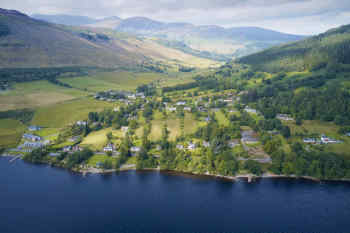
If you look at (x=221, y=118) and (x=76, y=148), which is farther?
(x=221, y=118)

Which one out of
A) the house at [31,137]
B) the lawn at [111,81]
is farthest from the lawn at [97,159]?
the lawn at [111,81]

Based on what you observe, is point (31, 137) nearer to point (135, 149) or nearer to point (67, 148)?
point (67, 148)

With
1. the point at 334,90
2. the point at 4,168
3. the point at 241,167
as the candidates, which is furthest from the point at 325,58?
the point at 4,168

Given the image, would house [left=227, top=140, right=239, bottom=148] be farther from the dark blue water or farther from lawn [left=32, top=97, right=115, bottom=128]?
lawn [left=32, top=97, right=115, bottom=128]

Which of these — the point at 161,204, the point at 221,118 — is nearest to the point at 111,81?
the point at 221,118

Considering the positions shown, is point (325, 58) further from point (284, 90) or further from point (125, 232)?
point (125, 232)

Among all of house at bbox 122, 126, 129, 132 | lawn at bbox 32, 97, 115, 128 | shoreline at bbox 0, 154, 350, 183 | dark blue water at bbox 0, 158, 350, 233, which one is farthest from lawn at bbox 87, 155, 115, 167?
lawn at bbox 32, 97, 115, 128
